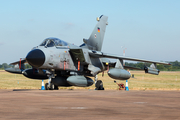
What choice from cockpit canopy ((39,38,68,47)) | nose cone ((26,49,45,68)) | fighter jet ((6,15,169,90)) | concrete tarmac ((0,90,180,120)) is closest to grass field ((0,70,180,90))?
fighter jet ((6,15,169,90))

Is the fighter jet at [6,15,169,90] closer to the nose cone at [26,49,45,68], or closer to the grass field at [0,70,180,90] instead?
the nose cone at [26,49,45,68]

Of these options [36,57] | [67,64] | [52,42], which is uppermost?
[52,42]

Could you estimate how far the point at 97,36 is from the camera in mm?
25109

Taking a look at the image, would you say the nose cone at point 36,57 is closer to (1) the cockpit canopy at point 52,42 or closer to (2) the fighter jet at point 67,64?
(2) the fighter jet at point 67,64

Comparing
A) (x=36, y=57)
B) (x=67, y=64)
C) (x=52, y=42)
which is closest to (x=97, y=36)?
(x=67, y=64)

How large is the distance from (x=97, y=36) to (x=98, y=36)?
0.56 feet

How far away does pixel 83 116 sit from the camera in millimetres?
7039

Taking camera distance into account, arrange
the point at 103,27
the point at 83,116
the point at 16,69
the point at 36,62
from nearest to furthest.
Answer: the point at 83,116, the point at 36,62, the point at 16,69, the point at 103,27

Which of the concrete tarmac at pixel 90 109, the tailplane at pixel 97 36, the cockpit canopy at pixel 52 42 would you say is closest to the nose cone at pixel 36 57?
the cockpit canopy at pixel 52 42

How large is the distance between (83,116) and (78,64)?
13838mm

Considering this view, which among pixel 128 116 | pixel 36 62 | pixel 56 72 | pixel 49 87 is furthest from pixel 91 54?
pixel 128 116

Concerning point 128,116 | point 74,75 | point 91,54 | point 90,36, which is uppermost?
point 90,36

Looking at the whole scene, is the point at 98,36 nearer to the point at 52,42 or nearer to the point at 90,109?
the point at 52,42

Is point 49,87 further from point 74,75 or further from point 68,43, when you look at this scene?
point 68,43
